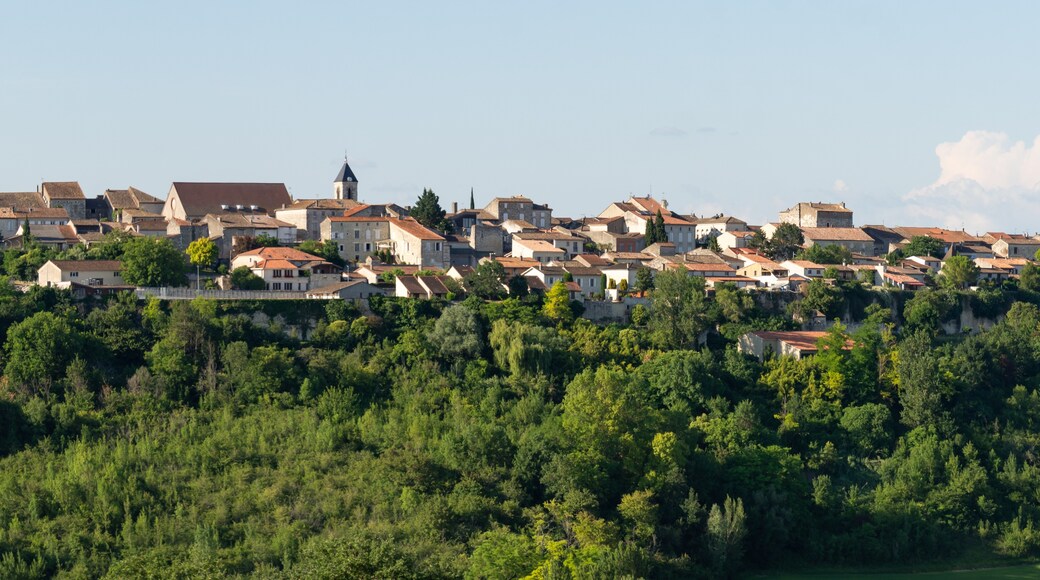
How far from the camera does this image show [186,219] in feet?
219

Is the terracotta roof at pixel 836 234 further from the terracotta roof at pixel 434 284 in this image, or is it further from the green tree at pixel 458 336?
the green tree at pixel 458 336

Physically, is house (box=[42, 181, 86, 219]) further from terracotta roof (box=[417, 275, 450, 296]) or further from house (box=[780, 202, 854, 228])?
house (box=[780, 202, 854, 228])

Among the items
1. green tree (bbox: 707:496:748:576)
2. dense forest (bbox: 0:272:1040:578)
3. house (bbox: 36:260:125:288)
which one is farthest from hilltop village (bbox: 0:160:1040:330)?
green tree (bbox: 707:496:748:576)

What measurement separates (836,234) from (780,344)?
23127 mm

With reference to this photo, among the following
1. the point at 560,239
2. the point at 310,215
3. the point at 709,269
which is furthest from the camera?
the point at 560,239

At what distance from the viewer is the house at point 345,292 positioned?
52.5m

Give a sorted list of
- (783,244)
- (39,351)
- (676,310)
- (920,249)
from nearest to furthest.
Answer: (39,351)
(676,310)
(783,244)
(920,249)

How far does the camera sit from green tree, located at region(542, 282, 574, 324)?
53.5 metres

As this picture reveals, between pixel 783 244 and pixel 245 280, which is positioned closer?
pixel 245 280

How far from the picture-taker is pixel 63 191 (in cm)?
7094

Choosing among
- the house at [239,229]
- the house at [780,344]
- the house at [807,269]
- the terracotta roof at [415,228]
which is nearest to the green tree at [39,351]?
the house at [239,229]

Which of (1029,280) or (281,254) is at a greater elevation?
(281,254)

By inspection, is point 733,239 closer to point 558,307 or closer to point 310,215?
point 310,215

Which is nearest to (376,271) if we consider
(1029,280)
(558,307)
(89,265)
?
(558,307)
